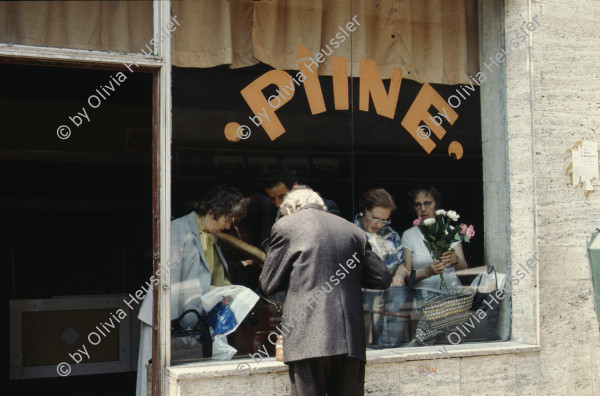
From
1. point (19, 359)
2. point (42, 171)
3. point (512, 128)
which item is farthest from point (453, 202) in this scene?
point (42, 171)

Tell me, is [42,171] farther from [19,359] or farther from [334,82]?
[334,82]

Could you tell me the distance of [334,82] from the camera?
543cm

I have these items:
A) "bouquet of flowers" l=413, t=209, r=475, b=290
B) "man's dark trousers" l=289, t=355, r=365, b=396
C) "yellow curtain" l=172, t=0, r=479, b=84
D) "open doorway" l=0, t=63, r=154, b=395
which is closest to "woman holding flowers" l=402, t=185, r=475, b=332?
"bouquet of flowers" l=413, t=209, r=475, b=290

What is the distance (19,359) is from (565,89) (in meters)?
5.66

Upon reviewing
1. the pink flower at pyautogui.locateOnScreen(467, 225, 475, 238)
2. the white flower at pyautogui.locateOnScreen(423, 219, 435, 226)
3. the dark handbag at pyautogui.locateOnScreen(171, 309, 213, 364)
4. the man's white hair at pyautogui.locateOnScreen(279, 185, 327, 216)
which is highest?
the man's white hair at pyautogui.locateOnScreen(279, 185, 327, 216)

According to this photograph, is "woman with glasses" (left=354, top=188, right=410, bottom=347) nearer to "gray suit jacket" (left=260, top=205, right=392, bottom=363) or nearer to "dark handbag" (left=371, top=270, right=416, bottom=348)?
"dark handbag" (left=371, top=270, right=416, bottom=348)

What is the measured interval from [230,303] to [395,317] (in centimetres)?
133

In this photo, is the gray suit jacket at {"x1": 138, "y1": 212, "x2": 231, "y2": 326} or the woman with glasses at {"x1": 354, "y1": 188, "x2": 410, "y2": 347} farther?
the woman with glasses at {"x1": 354, "y1": 188, "x2": 410, "y2": 347}

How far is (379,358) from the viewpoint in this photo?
192 inches

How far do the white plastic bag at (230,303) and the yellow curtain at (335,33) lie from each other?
1607mm

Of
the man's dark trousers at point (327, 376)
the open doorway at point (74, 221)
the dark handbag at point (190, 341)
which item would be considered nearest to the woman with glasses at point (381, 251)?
the man's dark trousers at point (327, 376)

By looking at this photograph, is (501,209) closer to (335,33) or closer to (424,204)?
(424,204)

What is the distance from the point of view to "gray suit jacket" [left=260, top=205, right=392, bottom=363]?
12.9 feet

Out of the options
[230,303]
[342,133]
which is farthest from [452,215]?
[230,303]
